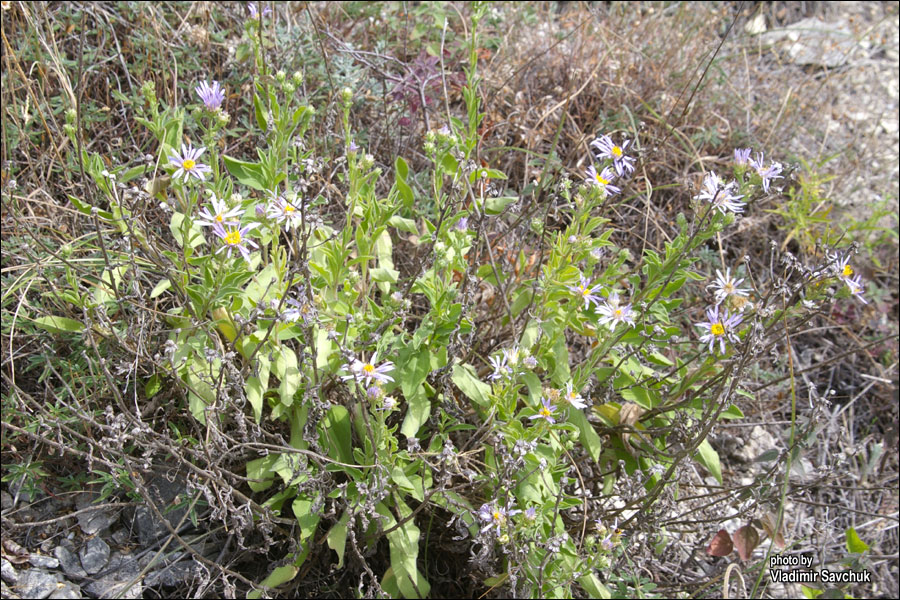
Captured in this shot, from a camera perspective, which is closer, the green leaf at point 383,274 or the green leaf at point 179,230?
the green leaf at point 179,230

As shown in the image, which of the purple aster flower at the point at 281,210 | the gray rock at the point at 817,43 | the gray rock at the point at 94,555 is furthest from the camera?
the gray rock at the point at 817,43

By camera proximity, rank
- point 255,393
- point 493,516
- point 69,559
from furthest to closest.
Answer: point 69,559
point 255,393
point 493,516

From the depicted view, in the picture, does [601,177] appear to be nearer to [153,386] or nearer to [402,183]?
[402,183]

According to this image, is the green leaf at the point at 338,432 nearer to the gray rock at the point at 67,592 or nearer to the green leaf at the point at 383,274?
the green leaf at the point at 383,274

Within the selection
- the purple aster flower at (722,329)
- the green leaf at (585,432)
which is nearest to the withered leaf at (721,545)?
the green leaf at (585,432)

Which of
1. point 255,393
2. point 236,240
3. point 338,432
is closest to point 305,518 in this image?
point 338,432

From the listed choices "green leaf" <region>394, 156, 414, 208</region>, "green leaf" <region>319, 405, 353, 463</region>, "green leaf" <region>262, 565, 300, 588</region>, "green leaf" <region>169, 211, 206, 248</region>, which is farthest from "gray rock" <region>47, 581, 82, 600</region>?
"green leaf" <region>394, 156, 414, 208</region>

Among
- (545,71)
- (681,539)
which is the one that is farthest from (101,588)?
(545,71)
